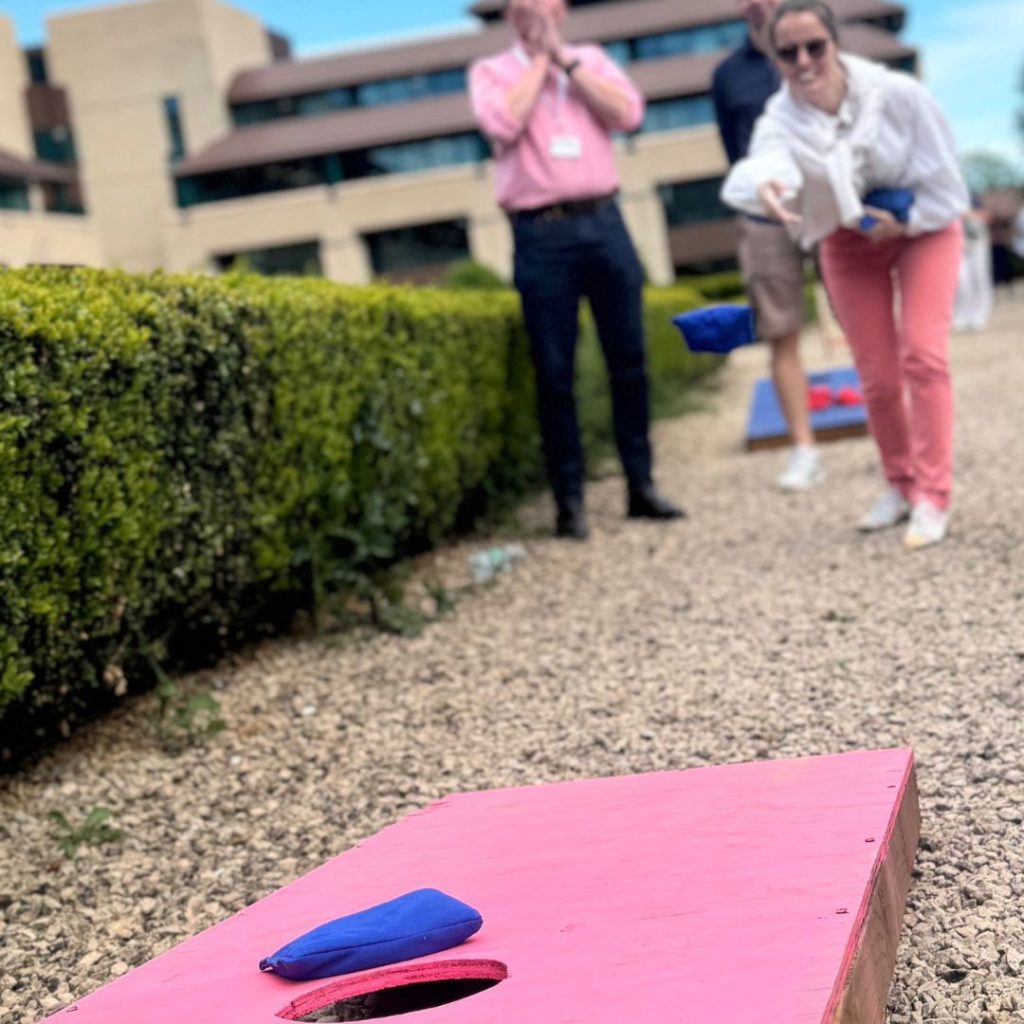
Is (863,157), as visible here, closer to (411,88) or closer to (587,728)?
(587,728)

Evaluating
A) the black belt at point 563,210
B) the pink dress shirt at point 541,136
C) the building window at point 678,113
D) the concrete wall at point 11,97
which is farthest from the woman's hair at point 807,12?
the concrete wall at point 11,97

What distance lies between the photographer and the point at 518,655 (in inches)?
177

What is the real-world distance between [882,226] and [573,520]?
2.06 metres

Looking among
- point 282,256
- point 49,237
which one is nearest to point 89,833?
point 49,237

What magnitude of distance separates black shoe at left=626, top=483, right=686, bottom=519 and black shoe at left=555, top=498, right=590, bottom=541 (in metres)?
0.31

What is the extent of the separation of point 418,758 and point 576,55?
3570 millimetres

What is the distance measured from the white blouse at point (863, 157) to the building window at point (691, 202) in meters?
33.0

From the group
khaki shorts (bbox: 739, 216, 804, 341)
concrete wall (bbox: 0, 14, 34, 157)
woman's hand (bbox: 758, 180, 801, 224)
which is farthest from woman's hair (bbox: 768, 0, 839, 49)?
concrete wall (bbox: 0, 14, 34, 157)

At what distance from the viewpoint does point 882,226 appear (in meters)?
4.70

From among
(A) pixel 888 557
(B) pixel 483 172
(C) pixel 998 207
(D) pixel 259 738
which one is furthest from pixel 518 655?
(B) pixel 483 172

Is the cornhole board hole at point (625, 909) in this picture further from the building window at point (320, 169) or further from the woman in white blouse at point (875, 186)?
the building window at point (320, 169)

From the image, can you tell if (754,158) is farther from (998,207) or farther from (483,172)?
(483,172)

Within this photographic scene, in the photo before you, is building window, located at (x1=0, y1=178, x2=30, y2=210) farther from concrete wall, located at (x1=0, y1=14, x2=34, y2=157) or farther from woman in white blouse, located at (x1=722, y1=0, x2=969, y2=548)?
woman in white blouse, located at (x1=722, y1=0, x2=969, y2=548)

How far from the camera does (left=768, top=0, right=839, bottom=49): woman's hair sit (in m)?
4.62
